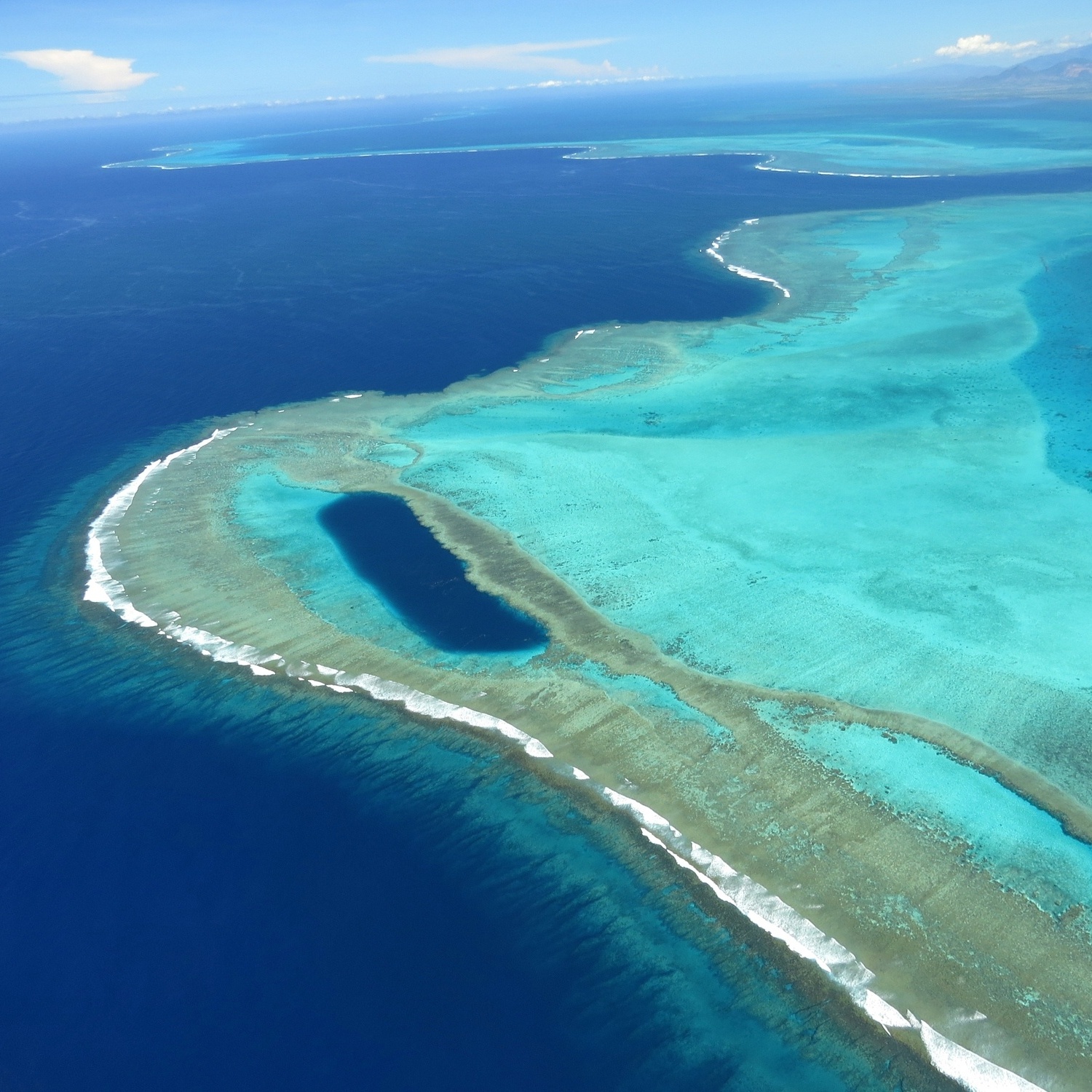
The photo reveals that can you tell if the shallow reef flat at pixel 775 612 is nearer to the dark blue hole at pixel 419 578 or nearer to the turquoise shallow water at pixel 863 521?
Answer: the turquoise shallow water at pixel 863 521

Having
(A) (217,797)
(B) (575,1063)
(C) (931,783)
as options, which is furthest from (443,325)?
(B) (575,1063)

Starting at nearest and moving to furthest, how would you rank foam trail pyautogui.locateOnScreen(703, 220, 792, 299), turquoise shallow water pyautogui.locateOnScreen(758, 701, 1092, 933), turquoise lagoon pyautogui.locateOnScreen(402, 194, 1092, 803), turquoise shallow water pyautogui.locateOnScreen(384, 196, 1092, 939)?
turquoise shallow water pyautogui.locateOnScreen(758, 701, 1092, 933)
turquoise shallow water pyautogui.locateOnScreen(384, 196, 1092, 939)
turquoise lagoon pyautogui.locateOnScreen(402, 194, 1092, 803)
foam trail pyautogui.locateOnScreen(703, 220, 792, 299)

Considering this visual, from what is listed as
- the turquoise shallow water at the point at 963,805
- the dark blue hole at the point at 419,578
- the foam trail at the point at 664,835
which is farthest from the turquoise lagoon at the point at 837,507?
the foam trail at the point at 664,835

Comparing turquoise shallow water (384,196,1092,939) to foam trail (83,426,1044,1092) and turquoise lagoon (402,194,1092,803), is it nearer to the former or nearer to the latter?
turquoise lagoon (402,194,1092,803)

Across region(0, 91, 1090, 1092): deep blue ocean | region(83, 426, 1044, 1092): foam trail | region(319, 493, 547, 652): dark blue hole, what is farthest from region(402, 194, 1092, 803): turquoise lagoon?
region(0, 91, 1090, 1092): deep blue ocean

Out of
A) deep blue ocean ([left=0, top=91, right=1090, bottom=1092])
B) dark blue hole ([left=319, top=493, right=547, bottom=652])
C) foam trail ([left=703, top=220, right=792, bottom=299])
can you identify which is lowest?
deep blue ocean ([left=0, top=91, right=1090, bottom=1092])

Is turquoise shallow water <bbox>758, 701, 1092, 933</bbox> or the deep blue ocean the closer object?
the deep blue ocean

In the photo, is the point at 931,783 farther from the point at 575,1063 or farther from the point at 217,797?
the point at 217,797
